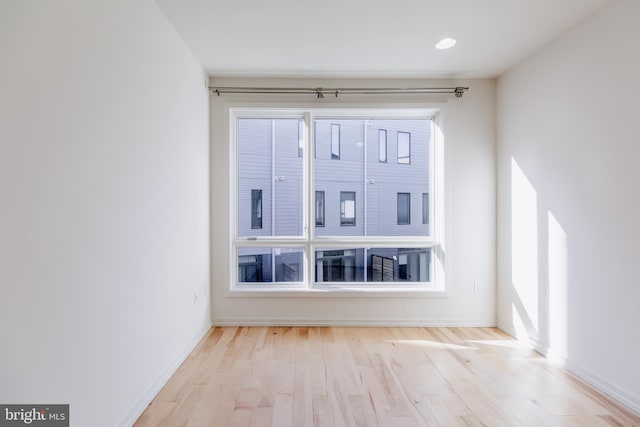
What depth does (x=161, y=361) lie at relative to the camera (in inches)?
83.5

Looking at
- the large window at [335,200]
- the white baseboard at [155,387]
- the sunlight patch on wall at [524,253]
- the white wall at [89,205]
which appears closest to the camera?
the white wall at [89,205]

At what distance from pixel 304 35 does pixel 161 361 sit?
260 cm

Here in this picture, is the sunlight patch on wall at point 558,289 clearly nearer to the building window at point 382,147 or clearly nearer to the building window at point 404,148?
the building window at point 404,148

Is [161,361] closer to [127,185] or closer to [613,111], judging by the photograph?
[127,185]

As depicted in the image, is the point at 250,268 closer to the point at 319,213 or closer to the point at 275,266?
the point at 275,266

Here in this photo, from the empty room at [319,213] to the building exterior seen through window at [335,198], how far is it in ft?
0.08

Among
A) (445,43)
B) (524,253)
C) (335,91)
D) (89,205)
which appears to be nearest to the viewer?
(89,205)

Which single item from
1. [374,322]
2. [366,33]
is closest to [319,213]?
[374,322]

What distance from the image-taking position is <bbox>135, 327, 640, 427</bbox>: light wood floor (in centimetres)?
180

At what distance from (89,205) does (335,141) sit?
2427 millimetres

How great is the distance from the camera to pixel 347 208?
11.1 ft

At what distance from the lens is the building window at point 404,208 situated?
3400 millimetres
